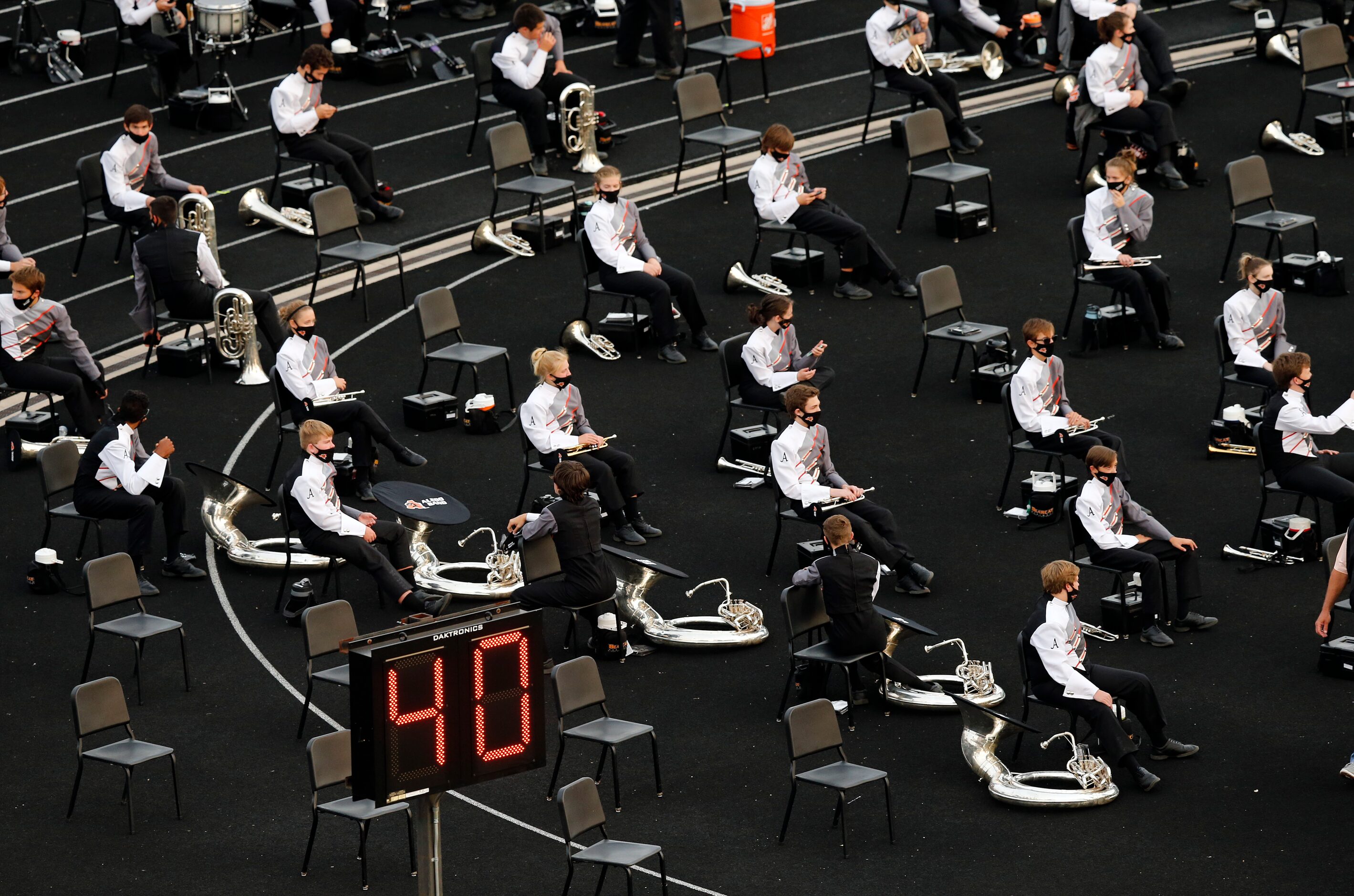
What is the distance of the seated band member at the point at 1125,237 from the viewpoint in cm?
1847

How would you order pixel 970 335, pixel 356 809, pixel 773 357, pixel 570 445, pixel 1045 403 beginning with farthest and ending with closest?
pixel 970 335 < pixel 773 357 < pixel 1045 403 < pixel 570 445 < pixel 356 809

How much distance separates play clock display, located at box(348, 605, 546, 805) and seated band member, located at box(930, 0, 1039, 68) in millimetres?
14303

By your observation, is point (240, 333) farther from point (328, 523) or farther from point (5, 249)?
point (328, 523)

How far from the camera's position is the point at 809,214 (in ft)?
64.6

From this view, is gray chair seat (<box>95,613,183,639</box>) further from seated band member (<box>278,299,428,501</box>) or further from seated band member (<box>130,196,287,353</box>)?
seated band member (<box>130,196,287,353</box>)

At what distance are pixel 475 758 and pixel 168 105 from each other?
13777 millimetres

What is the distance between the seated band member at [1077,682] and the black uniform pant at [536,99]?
949cm

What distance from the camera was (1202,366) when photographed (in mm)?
18609

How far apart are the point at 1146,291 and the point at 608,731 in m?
7.34

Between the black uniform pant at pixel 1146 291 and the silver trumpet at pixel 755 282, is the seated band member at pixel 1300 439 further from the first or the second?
the silver trumpet at pixel 755 282

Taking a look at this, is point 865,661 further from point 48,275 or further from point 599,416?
point 48,275

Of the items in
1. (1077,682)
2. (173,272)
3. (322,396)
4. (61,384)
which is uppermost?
(173,272)

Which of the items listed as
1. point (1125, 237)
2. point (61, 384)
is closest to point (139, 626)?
point (61, 384)

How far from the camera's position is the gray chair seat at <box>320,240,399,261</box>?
1927 centimetres
